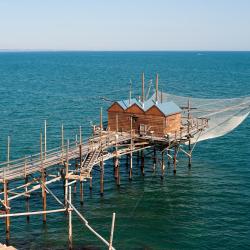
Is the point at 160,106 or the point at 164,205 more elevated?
the point at 160,106

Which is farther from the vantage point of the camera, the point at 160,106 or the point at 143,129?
the point at 143,129

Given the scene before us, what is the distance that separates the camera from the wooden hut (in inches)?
1854

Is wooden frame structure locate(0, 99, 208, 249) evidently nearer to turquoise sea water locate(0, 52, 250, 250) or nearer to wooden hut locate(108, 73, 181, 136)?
wooden hut locate(108, 73, 181, 136)

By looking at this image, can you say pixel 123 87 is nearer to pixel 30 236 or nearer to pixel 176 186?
pixel 176 186

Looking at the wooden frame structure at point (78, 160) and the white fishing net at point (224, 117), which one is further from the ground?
the white fishing net at point (224, 117)

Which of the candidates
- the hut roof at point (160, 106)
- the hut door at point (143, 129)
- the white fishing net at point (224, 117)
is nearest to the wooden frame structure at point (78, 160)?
the hut door at point (143, 129)

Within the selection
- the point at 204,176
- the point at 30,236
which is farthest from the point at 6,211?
the point at 204,176

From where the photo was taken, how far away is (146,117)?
47812 mm

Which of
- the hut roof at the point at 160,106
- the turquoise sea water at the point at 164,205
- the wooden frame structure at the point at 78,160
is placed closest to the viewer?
the turquoise sea water at the point at 164,205

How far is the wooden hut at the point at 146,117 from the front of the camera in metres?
47.1

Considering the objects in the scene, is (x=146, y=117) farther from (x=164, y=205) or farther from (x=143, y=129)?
(x=164, y=205)

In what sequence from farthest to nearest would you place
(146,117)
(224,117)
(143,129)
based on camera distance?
(224,117)
(143,129)
(146,117)

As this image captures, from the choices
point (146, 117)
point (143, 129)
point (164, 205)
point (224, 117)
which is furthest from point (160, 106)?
point (164, 205)

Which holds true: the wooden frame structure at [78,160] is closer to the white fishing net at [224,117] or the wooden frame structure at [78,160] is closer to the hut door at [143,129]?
the hut door at [143,129]
